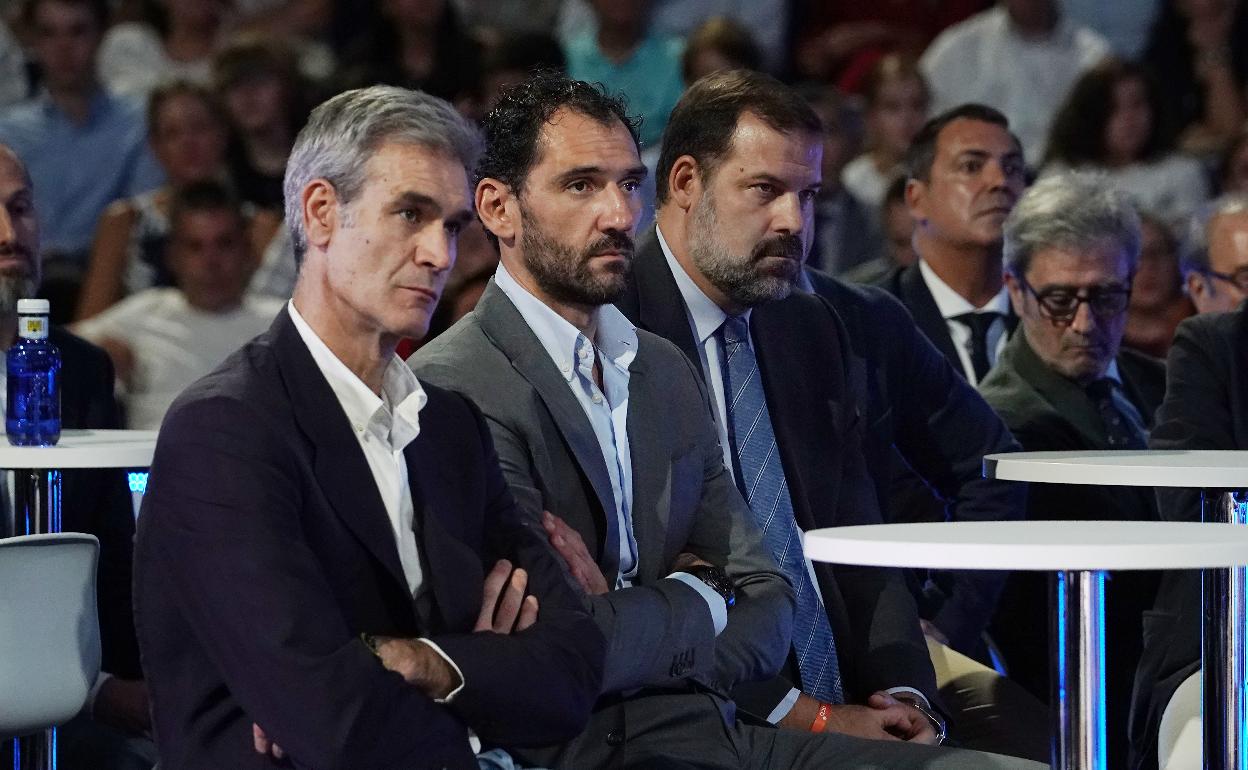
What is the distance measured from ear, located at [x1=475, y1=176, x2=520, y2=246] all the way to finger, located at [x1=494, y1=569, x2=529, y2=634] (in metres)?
0.74

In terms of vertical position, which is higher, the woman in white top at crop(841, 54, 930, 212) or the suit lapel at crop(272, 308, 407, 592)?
the woman in white top at crop(841, 54, 930, 212)

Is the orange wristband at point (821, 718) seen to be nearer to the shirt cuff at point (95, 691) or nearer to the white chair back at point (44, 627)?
the white chair back at point (44, 627)

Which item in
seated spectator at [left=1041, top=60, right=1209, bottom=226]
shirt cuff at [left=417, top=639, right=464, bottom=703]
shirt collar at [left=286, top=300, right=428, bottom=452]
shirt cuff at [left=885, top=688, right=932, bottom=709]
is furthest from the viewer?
seated spectator at [left=1041, top=60, right=1209, bottom=226]

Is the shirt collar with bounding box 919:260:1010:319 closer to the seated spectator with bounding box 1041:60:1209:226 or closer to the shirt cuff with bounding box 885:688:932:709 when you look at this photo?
the shirt cuff with bounding box 885:688:932:709

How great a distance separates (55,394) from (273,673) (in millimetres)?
1503

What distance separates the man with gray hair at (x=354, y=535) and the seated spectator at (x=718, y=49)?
500 centimetres

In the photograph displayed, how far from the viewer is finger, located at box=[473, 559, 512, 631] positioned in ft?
6.98

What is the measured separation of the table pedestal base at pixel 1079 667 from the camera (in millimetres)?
2236

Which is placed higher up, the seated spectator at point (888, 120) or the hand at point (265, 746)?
the seated spectator at point (888, 120)

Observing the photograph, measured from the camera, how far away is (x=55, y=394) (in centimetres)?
319

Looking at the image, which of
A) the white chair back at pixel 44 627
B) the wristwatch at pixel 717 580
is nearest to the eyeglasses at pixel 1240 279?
the wristwatch at pixel 717 580

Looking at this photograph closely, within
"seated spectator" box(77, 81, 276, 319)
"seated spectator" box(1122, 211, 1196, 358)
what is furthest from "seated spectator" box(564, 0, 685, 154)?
"seated spectator" box(1122, 211, 1196, 358)

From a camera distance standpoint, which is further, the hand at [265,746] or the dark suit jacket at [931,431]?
the dark suit jacket at [931,431]

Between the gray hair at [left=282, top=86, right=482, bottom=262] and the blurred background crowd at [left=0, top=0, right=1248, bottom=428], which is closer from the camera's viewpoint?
the gray hair at [left=282, top=86, right=482, bottom=262]
